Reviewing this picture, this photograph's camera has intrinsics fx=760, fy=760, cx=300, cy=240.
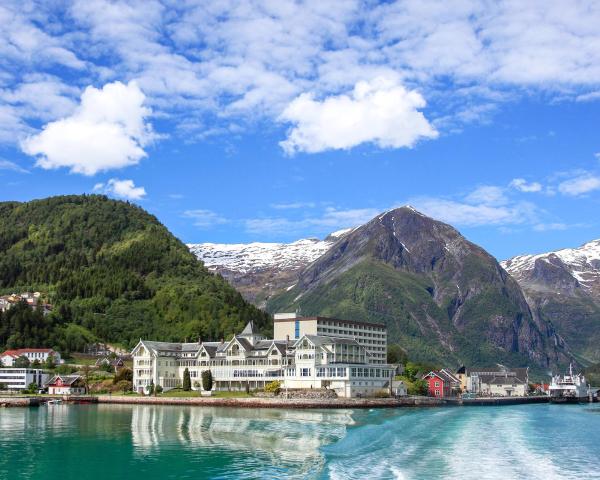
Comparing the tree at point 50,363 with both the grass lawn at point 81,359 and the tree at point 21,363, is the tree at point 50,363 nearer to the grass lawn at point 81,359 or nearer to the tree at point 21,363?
the tree at point 21,363

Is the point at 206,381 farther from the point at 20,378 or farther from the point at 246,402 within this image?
the point at 20,378

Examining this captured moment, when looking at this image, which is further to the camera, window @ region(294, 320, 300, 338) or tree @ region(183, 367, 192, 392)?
window @ region(294, 320, 300, 338)

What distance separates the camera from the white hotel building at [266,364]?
13325cm

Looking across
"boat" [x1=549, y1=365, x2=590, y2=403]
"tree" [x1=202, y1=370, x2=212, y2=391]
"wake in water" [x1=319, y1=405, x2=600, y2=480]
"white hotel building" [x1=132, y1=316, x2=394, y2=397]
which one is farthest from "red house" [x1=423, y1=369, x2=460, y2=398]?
"wake in water" [x1=319, y1=405, x2=600, y2=480]

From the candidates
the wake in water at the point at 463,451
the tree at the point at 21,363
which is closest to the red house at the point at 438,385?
the wake in water at the point at 463,451

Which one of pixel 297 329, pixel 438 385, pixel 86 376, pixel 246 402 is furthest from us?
pixel 297 329

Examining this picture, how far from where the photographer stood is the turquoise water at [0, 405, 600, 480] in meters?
52.3

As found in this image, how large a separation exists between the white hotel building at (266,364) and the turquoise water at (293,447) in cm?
3241

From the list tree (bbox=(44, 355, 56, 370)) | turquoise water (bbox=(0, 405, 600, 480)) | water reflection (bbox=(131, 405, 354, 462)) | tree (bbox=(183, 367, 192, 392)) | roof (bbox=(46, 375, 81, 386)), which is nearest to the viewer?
turquoise water (bbox=(0, 405, 600, 480))

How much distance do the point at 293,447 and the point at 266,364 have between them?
79056mm

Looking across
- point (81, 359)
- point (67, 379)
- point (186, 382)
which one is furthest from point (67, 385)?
point (81, 359)

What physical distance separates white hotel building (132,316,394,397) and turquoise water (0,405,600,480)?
→ 32406mm

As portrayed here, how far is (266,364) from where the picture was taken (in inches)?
5605

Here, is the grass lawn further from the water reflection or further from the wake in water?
the wake in water
